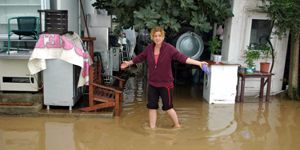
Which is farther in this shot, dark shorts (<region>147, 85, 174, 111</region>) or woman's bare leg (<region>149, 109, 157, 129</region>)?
woman's bare leg (<region>149, 109, 157, 129</region>)

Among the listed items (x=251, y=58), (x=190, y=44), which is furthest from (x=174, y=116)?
(x=251, y=58)

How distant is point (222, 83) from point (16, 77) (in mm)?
3942

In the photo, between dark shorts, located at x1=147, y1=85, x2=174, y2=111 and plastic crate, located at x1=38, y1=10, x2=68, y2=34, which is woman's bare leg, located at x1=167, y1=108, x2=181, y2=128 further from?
plastic crate, located at x1=38, y1=10, x2=68, y2=34

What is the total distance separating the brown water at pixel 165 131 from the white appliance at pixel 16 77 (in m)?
0.64

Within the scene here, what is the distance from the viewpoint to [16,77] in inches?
220

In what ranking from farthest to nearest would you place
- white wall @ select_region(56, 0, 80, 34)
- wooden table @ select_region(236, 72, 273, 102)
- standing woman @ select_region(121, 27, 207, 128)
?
white wall @ select_region(56, 0, 80, 34), wooden table @ select_region(236, 72, 273, 102), standing woman @ select_region(121, 27, 207, 128)

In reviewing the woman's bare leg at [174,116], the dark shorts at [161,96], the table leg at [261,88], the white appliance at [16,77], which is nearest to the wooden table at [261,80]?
the table leg at [261,88]

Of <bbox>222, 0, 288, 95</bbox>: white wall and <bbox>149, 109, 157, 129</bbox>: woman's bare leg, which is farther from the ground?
<bbox>222, 0, 288, 95</bbox>: white wall

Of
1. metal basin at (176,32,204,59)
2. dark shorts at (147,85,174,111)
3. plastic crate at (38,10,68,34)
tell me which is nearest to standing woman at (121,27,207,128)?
dark shorts at (147,85,174,111)

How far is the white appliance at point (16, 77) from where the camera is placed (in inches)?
217

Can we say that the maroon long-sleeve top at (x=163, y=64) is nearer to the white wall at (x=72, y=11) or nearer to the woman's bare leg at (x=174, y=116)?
the woman's bare leg at (x=174, y=116)

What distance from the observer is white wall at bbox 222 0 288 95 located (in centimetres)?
667

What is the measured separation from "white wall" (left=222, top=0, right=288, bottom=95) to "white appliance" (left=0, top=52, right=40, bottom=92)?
404cm

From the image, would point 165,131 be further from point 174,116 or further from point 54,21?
point 54,21
